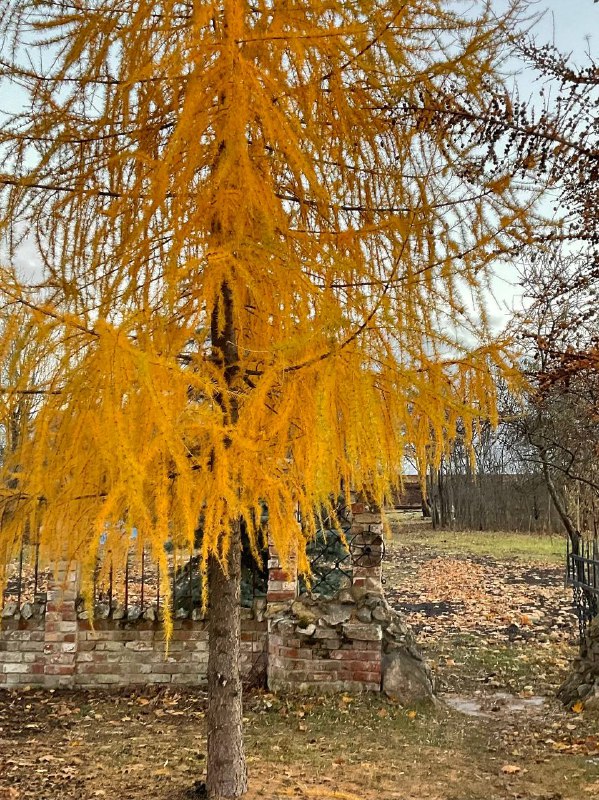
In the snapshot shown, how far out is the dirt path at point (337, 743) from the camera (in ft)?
14.5

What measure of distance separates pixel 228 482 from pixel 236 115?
154 centimetres

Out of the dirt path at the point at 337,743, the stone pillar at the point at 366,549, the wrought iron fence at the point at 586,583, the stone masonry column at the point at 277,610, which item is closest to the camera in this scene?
the dirt path at the point at 337,743

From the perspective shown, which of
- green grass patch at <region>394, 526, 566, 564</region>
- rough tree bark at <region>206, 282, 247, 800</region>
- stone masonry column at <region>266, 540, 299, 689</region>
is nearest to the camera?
rough tree bark at <region>206, 282, 247, 800</region>

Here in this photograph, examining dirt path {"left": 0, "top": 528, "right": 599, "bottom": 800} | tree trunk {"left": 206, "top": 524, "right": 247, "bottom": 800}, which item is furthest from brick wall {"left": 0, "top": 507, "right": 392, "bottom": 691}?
tree trunk {"left": 206, "top": 524, "right": 247, "bottom": 800}

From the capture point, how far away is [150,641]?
6.68 m

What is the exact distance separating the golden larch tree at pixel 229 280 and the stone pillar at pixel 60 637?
3.03 meters

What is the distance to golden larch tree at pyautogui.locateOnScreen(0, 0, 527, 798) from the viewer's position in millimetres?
2865

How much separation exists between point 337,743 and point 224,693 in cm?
161

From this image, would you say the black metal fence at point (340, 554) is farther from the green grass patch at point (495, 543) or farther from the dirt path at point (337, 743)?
the green grass patch at point (495, 543)

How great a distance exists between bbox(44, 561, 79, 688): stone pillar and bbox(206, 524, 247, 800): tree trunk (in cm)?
299

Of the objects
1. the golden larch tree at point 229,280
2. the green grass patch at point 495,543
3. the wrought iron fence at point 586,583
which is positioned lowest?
the green grass patch at point 495,543

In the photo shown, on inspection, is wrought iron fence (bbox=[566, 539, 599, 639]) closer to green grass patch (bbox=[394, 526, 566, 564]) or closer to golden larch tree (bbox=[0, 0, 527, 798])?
golden larch tree (bbox=[0, 0, 527, 798])

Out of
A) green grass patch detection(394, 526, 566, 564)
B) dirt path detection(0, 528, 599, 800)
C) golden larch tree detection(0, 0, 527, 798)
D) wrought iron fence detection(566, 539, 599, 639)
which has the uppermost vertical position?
golden larch tree detection(0, 0, 527, 798)

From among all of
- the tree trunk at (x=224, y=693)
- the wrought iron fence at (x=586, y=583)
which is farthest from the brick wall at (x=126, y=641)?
the wrought iron fence at (x=586, y=583)
